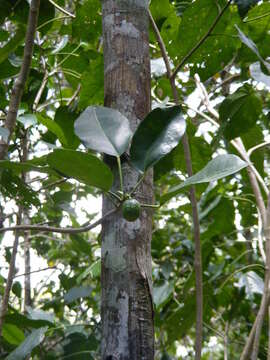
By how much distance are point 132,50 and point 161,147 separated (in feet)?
0.69

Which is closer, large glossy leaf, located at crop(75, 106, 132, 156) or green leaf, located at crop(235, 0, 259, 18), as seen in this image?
large glossy leaf, located at crop(75, 106, 132, 156)

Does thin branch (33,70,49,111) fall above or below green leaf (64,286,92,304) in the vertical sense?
above

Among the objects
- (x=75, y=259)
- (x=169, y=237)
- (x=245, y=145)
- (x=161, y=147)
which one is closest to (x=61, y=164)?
(x=161, y=147)

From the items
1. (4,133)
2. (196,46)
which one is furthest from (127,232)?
(196,46)

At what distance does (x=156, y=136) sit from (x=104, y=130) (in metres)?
0.07

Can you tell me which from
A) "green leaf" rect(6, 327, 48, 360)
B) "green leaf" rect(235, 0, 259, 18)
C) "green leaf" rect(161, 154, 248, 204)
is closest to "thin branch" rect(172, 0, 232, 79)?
"green leaf" rect(235, 0, 259, 18)

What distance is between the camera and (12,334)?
1.22 meters

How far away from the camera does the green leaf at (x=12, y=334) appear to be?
121cm

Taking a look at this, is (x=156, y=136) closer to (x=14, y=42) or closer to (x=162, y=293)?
(x=14, y=42)

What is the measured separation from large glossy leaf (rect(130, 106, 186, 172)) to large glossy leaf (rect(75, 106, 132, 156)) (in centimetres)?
2

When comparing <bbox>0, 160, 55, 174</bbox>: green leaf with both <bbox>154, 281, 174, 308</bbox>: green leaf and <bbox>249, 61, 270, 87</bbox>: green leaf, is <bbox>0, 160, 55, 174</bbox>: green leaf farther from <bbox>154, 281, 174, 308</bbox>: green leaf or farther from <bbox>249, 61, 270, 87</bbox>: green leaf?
<bbox>154, 281, 174, 308</bbox>: green leaf

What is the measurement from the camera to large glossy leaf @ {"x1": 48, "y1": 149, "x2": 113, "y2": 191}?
0.58 metres

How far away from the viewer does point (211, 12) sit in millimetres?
1012

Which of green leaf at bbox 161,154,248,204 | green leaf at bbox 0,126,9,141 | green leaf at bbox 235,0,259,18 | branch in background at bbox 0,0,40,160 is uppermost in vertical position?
green leaf at bbox 235,0,259,18
